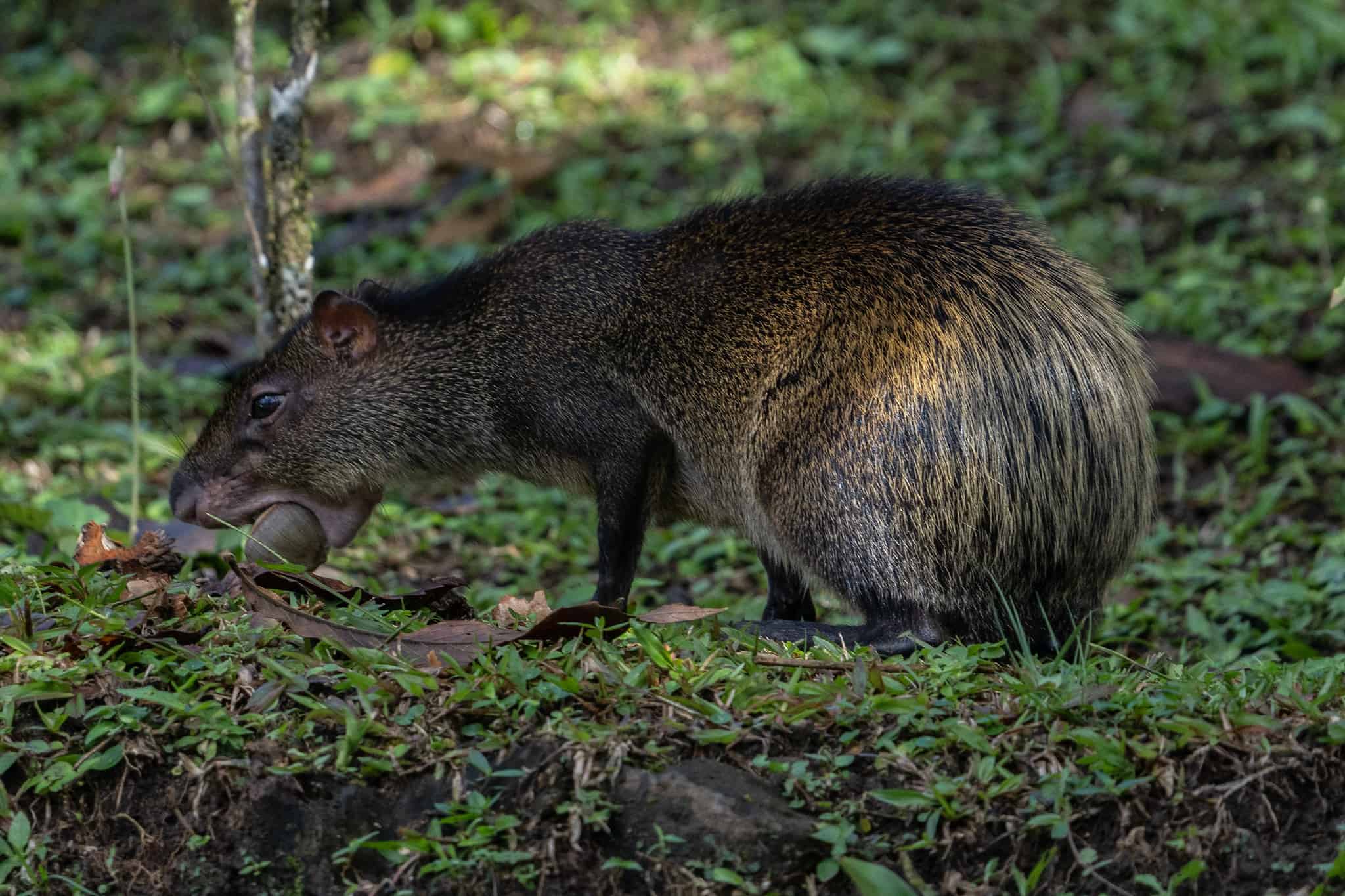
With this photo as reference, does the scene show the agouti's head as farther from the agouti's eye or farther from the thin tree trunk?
the thin tree trunk

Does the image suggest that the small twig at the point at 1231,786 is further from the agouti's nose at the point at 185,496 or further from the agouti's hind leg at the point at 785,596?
the agouti's nose at the point at 185,496

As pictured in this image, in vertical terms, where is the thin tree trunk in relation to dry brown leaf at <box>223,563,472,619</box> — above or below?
above

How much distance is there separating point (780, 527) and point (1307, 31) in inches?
265

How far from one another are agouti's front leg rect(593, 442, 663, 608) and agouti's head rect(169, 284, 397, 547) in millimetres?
914

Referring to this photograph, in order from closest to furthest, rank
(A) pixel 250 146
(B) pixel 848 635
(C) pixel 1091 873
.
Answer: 1. (C) pixel 1091 873
2. (B) pixel 848 635
3. (A) pixel 250 146

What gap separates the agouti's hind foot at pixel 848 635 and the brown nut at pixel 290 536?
5.03 ft

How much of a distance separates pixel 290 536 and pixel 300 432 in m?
0.44

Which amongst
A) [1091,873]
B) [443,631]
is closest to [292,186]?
[443,631]

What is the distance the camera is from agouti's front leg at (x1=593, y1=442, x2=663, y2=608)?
500 cm

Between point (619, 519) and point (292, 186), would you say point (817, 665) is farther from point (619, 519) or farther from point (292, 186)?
point (292, 186)

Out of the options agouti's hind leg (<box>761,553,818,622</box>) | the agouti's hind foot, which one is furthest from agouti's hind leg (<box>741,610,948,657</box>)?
agouti's hind leg (<box>761,553,818,622</box>)

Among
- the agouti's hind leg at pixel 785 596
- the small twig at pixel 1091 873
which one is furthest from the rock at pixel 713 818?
the agouti's hind leg at pixel 785 596

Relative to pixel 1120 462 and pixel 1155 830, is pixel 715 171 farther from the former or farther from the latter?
pixel 1155 830

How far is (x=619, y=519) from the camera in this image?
16.4 feet
